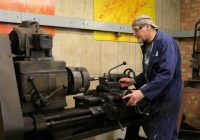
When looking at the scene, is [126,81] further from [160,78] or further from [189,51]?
[189,51]

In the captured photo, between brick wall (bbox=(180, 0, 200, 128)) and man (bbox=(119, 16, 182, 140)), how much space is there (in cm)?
215

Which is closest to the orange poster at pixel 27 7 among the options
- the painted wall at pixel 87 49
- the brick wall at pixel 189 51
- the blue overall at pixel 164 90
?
the painted wall at pixel 87 49

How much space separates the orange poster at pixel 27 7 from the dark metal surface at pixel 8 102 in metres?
0.98

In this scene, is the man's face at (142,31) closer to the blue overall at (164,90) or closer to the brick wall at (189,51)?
the blue overall at (164,90)

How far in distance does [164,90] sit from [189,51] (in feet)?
7.94

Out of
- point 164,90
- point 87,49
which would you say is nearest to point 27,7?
point 87,49

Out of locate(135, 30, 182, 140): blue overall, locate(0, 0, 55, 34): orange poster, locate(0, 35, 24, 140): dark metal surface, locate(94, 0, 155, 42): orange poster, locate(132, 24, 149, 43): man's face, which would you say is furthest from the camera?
locate(94, 0, 155, 42): orange poster

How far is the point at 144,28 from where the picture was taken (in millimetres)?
2248

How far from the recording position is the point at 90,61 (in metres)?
3.19

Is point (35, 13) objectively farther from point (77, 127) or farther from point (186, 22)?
point (186, 22)

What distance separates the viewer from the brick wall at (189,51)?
429 centimetres

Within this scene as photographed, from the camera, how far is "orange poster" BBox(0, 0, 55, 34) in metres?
2.44

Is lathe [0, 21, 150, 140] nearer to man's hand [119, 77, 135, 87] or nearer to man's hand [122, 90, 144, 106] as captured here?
man's hand [122, 90, 144, 106]

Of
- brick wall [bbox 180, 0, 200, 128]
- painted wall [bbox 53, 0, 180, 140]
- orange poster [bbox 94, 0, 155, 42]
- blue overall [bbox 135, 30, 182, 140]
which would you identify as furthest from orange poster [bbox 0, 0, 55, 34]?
brick wall [bbox 180, 0, 200, 128]
